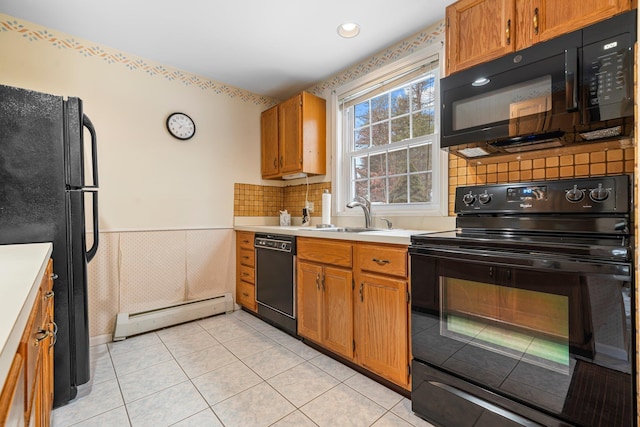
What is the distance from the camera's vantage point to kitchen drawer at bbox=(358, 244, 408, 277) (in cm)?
165

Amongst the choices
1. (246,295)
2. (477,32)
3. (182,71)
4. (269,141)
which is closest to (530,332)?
(477,32)

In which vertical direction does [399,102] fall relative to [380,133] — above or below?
above

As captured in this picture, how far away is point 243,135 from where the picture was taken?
10.8 feet

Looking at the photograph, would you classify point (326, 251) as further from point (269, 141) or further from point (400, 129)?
point (269, 141)

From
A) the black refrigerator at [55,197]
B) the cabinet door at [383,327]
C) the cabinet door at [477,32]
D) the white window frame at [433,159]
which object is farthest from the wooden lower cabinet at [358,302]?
the black refrigerator at [55,197]

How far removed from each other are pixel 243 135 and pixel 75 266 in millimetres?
2047

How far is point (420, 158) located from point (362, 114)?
2.53 ft

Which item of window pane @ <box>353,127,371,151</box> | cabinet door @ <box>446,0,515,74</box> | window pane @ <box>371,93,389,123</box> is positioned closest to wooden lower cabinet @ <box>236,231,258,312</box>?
window pane @ <box>353,127,371,151</box>

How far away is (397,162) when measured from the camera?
8.38 ft

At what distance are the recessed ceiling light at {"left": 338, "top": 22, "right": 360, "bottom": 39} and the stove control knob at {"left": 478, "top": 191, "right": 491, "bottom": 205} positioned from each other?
1512 mm

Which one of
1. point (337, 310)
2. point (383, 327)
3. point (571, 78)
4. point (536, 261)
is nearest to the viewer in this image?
point (536, 261)

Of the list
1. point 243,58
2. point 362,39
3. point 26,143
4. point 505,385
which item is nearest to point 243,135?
point 243,58

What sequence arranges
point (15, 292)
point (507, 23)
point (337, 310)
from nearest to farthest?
point (15, 292)
point (507, 23)
point (337, 310)

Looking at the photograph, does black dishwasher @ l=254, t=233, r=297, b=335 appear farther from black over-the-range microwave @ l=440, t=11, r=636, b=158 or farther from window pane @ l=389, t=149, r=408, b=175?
black over-the-range microwave @ l=440, t=11, r=636, b=158
